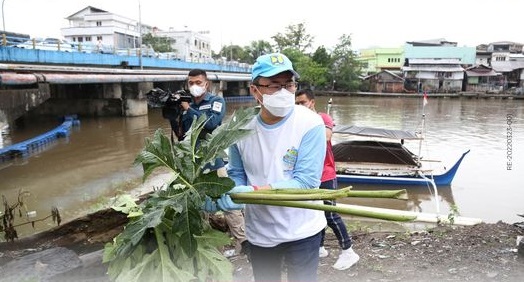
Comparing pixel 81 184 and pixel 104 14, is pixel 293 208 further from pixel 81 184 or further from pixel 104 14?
pixel 104 14

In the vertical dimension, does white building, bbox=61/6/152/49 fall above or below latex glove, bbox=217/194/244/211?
above

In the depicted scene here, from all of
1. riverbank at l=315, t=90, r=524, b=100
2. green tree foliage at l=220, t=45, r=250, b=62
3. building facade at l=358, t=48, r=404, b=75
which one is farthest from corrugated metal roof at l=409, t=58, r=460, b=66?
green tree foliage at l=220, t=45, r=250, b=62

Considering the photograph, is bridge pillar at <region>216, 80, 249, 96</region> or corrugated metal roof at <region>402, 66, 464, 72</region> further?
corrugated metal roof at <region>402, 66, 464, 72</region>

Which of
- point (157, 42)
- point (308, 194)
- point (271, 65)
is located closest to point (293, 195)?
point (308, 194)

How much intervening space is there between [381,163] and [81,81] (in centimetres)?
1149

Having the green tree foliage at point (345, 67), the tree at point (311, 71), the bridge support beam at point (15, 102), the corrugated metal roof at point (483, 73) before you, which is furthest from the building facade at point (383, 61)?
the bridge support beam at point (15, 102)

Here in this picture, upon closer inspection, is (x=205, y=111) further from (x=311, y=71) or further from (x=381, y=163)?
(x=311, y=71)

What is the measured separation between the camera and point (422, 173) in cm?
993

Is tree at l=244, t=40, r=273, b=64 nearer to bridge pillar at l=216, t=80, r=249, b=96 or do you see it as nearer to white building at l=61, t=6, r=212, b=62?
white building at l=61, t=6, r=212, b=62

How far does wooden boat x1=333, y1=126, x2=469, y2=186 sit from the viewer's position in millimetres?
9906

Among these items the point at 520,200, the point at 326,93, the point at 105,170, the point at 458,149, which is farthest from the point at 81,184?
the point at 326,93

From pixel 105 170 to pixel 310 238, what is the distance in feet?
34.0

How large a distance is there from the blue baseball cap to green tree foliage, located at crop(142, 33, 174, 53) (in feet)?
169

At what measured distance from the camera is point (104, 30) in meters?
45.2
